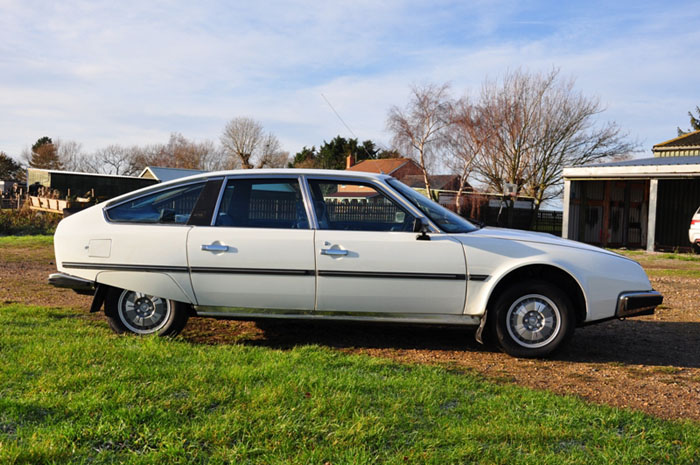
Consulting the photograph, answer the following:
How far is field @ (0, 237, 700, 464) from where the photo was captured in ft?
10.1

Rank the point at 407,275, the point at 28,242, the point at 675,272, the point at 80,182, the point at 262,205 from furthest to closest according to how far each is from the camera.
A: the point at 80,182 < the point at 28,242 < the point at 675,272 < the point at 262,205 < the point at 407,275

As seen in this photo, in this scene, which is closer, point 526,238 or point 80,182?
point 526,238

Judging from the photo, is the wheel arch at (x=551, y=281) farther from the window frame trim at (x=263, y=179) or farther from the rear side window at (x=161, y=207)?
the rear side window at (x=161, y=207)

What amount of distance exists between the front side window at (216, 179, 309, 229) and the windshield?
933mm

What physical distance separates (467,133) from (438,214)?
3564 centimetres

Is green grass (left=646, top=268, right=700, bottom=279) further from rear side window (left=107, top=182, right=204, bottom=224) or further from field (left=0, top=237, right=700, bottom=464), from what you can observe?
rear side window (left=107, top=182, right=204, bottom=224)

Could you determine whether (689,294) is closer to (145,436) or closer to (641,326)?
(641,326)

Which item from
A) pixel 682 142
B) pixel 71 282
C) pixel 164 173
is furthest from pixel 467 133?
pixel 71 282

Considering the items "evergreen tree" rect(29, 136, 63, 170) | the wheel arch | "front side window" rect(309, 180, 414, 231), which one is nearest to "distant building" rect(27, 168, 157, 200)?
→ "front side window" rect(309, 180, 414, 231)

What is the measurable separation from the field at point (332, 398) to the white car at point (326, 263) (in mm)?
383

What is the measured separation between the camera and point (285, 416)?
3453 mm

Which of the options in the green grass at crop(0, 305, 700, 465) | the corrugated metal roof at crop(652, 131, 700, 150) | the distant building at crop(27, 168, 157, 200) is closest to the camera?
the green grass at crop(0, 305, 700, 465)

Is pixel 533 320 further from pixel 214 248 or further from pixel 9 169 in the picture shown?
pixel 9 169

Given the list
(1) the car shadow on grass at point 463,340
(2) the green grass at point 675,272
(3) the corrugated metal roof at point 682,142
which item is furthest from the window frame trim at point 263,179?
(3) the corrugated metal roof at point 682,142
